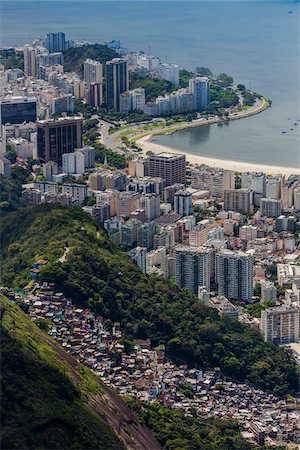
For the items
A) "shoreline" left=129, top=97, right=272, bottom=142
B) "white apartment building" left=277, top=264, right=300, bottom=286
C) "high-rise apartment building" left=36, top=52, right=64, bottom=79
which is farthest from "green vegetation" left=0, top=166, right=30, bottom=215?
"high-rise apartment building" left=36, top=52, right=64, bottom=79

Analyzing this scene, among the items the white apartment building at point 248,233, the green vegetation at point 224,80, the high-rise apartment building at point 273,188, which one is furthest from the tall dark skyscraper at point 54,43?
the white apartment building at point 248,233

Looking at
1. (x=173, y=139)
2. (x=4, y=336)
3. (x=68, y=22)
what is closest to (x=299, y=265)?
(x=4, y=336)

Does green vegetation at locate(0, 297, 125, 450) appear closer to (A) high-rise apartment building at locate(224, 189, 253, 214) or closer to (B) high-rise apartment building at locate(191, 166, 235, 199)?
(A) high-rise apartment building at locate(224, 189, 253, 214)

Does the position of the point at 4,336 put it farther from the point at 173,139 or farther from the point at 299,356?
the point at 173,139

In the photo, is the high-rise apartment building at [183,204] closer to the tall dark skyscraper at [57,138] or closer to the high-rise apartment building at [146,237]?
the high-rise apartment building at [146,237]

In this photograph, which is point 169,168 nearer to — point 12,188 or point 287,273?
point 12,188
